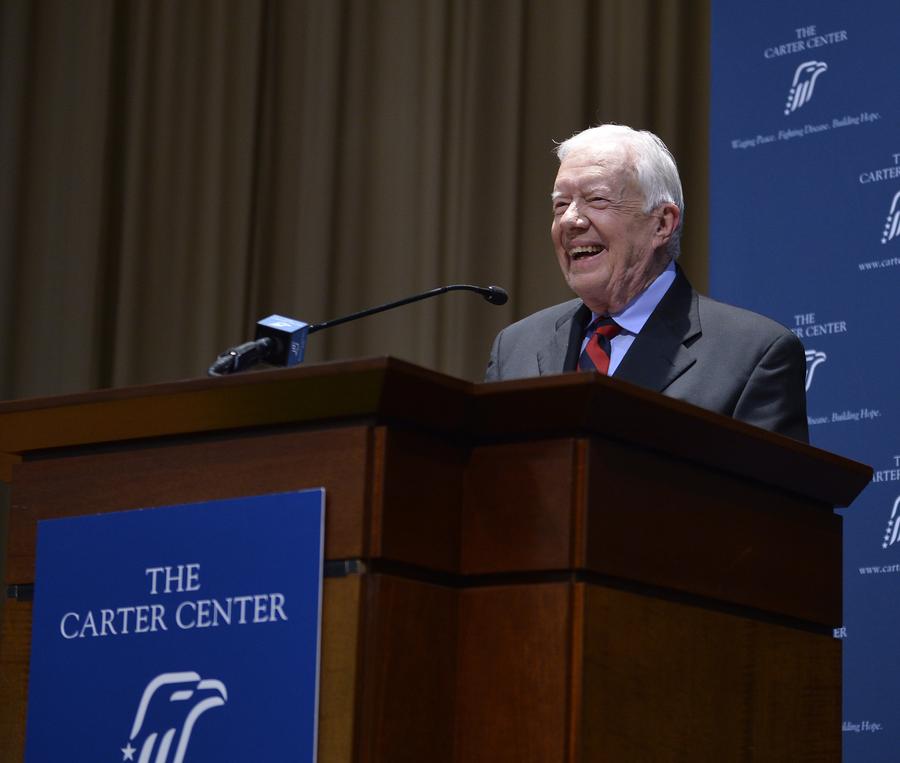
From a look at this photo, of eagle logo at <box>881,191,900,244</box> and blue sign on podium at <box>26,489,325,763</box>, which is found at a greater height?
eagle logo at <box>881,191,900,244</box>

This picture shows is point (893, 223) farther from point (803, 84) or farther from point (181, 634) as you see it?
point (181, 634)

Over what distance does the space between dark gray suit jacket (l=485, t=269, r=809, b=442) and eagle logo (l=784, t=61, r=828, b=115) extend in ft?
4.27

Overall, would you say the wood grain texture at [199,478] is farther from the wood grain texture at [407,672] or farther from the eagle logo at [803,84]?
the eagle logo at [803,84]

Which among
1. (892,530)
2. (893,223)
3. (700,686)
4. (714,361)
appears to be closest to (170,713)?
(700,686)

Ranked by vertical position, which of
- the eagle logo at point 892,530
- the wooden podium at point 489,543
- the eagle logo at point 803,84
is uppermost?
the eagle logo at point 803,84

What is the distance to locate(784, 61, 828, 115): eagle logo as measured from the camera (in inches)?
153

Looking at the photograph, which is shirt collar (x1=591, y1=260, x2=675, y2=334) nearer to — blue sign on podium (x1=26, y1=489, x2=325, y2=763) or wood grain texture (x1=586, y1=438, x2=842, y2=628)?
wood grain texture (x1=586, y1=438, x2=842, y2=628)

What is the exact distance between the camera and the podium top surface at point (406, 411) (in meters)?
1.68

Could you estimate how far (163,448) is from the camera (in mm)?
1852

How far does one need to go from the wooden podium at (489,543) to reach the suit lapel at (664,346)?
1.96ft

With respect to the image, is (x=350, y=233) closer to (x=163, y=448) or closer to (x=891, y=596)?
(x=891, y=596)

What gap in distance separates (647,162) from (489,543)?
1.36 metres

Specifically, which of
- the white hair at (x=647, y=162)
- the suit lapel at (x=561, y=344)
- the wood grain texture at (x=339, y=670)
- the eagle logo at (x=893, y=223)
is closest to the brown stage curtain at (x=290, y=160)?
the eagle logo at (x=893, y=223)

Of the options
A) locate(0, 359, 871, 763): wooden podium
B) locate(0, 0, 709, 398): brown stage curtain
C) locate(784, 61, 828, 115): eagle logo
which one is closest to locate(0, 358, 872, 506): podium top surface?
locate(0, 359, 871, 763): wooden podium
